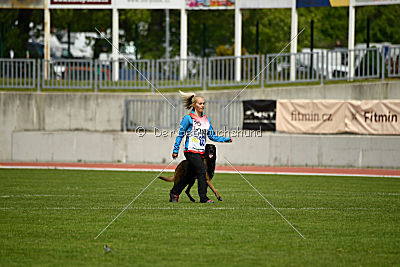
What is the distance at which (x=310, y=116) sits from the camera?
2417 centimetres

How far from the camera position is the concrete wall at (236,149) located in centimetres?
2345

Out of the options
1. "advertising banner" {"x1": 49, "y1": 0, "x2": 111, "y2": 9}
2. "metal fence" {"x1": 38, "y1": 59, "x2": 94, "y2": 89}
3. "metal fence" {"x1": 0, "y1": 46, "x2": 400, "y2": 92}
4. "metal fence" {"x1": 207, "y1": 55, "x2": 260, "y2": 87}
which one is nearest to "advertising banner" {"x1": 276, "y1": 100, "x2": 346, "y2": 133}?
"metal fence" {"x1": 0, "y1": 46, "x2": 400, "y2": 92}

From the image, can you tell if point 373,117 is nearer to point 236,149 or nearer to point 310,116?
point 310,116

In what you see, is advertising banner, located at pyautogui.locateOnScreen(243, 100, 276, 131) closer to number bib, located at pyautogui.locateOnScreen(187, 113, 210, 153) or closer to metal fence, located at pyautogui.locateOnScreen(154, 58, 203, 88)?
metal fence, located at pyautogui.locateOnScreen(154, 58, 203, 88)

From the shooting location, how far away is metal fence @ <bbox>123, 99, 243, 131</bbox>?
25.2 m

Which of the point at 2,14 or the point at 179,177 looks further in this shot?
the point at 2,14

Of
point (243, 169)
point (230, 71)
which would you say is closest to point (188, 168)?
point (243, 169)

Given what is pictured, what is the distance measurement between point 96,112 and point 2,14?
13.8m

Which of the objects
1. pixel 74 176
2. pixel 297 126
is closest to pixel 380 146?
pixel 297 126

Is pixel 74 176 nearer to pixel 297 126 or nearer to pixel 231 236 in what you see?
pixel 297 126

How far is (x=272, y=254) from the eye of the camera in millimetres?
8898

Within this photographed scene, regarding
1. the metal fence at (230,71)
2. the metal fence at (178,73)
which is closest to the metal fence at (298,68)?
the metal fence at (230,71)

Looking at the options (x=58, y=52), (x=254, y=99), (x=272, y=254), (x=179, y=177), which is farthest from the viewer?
(x=58, y=52)

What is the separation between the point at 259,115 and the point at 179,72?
4205 mm
